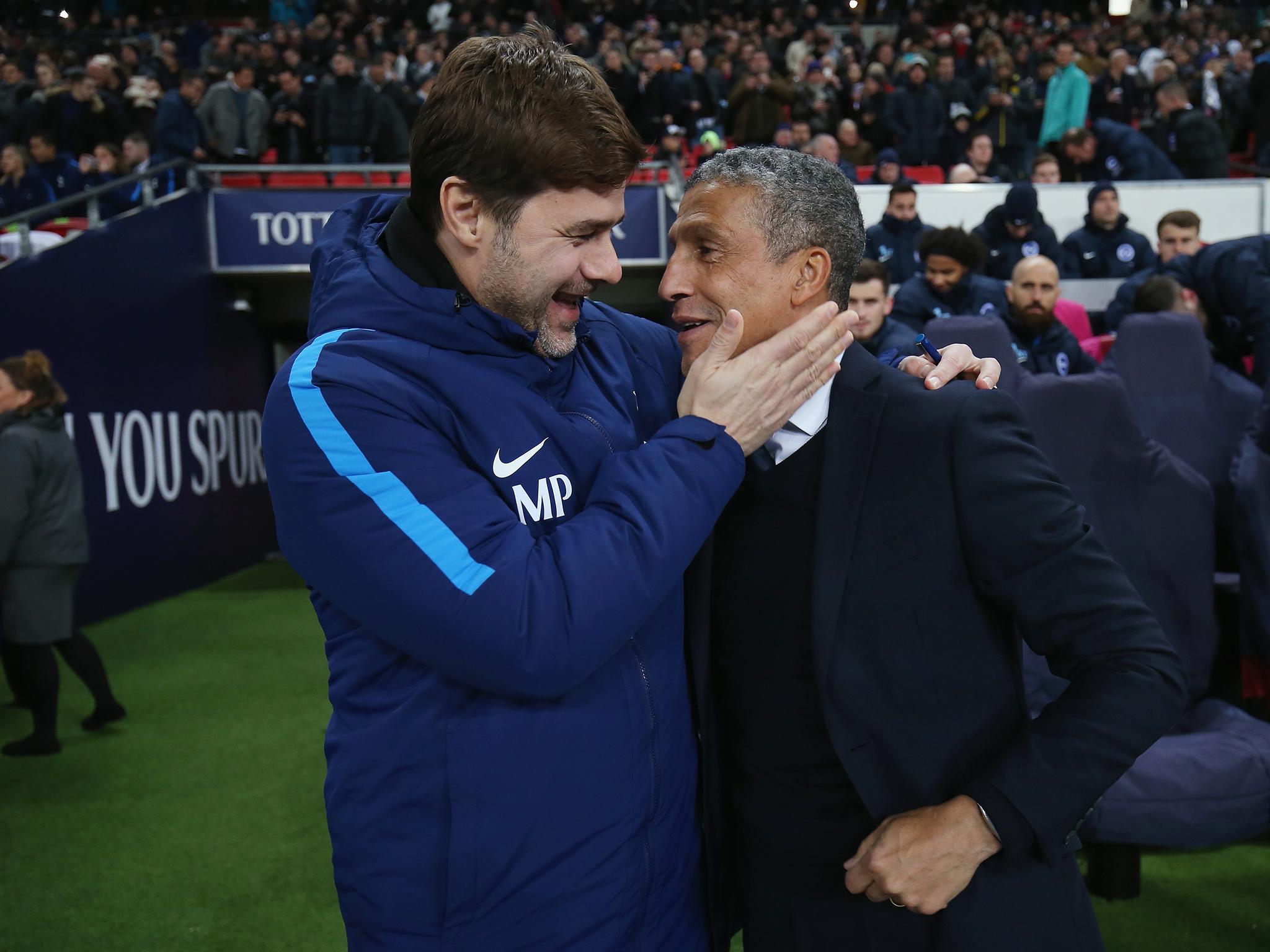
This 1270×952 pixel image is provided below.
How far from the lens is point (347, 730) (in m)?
1.17

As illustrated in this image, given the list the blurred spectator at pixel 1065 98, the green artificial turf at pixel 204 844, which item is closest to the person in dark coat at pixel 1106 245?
the blurred spectator at pixel 1065 98

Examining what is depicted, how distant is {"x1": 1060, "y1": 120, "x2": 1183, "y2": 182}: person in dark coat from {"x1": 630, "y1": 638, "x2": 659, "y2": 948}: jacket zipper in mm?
8664

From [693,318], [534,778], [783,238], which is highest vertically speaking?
[783,238]

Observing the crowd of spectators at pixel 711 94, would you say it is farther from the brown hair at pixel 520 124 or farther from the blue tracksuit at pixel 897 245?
the brown hair at pixel 520 124

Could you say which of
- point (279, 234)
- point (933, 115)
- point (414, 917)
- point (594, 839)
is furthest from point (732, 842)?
point (933, 115)

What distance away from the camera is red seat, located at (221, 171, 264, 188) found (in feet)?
28.3

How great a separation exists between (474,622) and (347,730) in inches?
10.9

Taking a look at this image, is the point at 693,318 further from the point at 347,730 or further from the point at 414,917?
the point at 414,917

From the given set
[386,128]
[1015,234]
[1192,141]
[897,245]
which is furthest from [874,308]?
[386,128]

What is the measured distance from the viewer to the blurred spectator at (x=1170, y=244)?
5.88 meters

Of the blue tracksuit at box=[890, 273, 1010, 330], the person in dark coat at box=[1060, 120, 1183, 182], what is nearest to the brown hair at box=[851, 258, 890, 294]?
the blue tracksuit at box=[890, 273, 1010, 330]

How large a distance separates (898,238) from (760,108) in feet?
13.0

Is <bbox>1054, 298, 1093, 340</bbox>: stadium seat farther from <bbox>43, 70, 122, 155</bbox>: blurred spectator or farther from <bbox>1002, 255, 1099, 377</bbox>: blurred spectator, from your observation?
<bbox>43, 70, 122, 155</bbox>: blurred spectator

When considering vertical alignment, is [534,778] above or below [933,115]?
below
